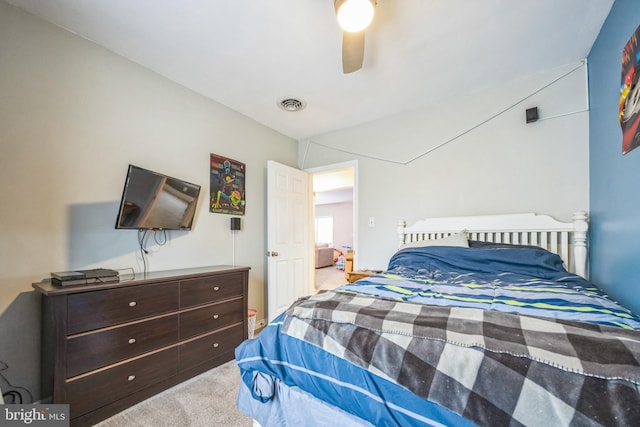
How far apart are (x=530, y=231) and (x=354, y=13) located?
2197 millimetres

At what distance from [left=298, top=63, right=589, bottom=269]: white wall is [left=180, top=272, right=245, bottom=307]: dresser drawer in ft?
4.97

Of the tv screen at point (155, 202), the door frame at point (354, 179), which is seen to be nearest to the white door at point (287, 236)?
the door frame at point (354, 179)

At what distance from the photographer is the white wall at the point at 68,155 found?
159 centimetres

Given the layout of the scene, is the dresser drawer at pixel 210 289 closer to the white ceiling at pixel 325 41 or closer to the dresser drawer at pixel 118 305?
the dresser drawer at pixel 118 305

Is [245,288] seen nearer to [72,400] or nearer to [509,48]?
[72,400]

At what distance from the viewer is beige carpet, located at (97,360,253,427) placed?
157 cm

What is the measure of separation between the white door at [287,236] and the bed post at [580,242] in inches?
108

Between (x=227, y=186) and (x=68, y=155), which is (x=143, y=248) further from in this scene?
(x=227, y=186)

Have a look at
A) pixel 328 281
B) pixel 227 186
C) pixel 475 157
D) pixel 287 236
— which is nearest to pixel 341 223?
pixel 328 281

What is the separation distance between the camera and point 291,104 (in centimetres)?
281

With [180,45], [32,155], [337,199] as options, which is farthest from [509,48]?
[337,199]

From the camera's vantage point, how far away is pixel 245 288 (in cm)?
250

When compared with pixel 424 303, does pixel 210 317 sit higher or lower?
lower

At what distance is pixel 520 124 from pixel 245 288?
296 cm
